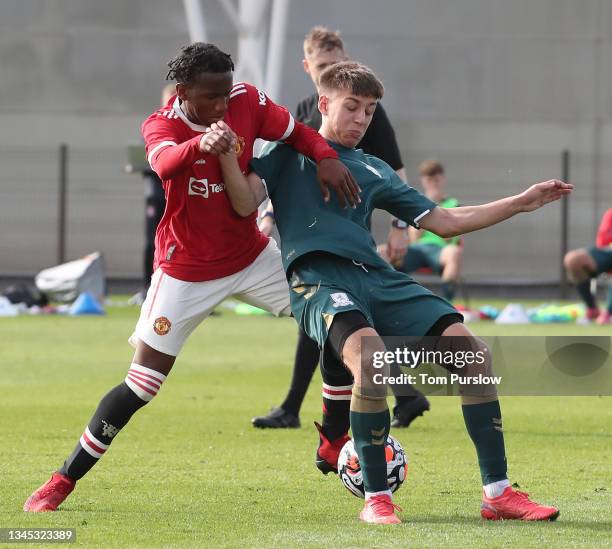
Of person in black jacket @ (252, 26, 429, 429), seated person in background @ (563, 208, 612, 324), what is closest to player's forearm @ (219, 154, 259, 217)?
person in black jacket @ (252, 26, 429, 429)

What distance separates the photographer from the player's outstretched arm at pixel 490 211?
548 cm

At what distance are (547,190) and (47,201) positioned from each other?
18897 millimetres

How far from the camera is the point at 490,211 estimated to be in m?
5.62

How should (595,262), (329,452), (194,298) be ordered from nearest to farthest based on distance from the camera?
(194,298) → (329,452) → (595,262)

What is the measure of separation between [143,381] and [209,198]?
0.85m

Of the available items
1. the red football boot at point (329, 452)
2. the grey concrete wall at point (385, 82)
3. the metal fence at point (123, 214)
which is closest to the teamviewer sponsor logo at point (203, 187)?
the red football boot at point (329, 452)

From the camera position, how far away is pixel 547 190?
18.0 feet

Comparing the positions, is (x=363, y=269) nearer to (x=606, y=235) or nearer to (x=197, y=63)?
(x=197, y=63)

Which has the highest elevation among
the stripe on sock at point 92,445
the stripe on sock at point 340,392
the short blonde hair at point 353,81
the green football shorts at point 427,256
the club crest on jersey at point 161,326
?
the short blonde hair at point 353,81

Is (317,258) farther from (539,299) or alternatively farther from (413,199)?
(539,299)

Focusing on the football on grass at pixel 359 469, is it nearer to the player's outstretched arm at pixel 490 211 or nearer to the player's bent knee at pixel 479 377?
the player's bent knee at pixel 479 377

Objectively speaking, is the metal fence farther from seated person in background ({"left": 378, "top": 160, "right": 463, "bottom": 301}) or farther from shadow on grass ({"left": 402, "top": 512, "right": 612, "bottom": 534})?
shadow on grass ({"left": 402, "top": 512, "right": 612, "bottom": 534})

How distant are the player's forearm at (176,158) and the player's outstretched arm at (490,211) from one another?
A: 101 centimetres

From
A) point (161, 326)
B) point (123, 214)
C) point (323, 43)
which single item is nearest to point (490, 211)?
point (161, 326)
